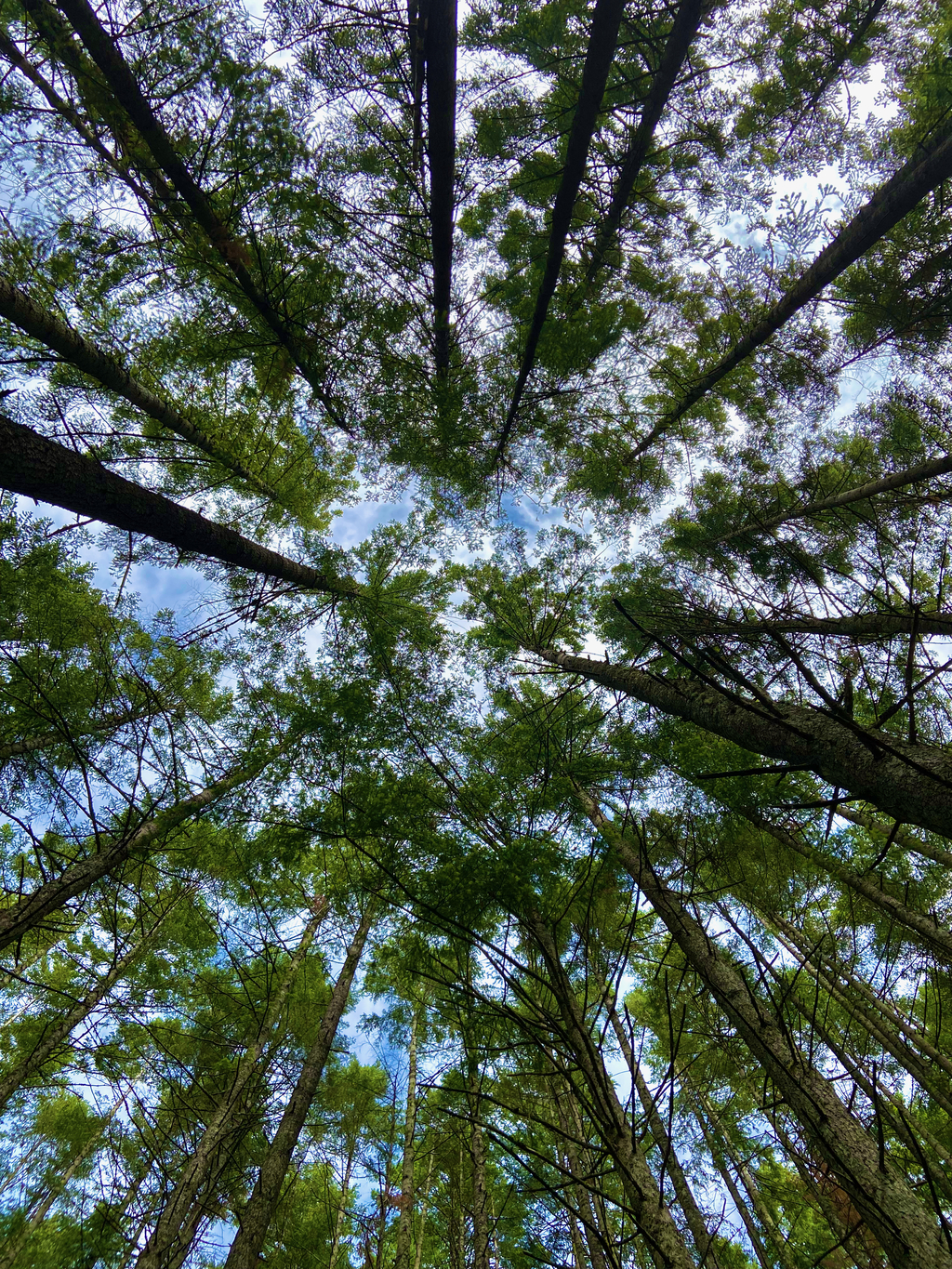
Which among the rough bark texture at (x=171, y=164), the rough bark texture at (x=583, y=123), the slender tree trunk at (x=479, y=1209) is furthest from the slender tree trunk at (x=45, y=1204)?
the rough bark texture at (x=583, y=123)

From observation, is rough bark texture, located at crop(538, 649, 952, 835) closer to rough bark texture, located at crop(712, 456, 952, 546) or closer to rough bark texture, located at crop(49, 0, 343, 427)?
rough bark texture, located at crop(712, 456, 952, 546)

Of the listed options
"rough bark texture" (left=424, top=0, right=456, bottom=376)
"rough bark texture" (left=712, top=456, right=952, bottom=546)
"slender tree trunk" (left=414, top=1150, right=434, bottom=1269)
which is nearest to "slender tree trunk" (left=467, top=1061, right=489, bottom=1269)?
"slender tree trunk" (left=414, top=1150, right=434, bottom=1269)

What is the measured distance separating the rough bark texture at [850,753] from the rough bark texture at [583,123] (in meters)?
4.11

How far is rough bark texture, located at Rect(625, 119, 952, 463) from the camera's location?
4.30 m

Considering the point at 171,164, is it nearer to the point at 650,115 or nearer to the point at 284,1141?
the point at 650,115

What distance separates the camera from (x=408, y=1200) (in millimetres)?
6863

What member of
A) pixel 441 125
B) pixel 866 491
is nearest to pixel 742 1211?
pixel 866 491

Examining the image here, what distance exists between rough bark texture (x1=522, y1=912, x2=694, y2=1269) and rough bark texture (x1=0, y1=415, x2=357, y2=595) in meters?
3.34

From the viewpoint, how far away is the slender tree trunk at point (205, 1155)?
99.2 inches

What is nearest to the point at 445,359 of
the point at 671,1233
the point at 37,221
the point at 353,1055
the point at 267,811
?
the point at 37,221

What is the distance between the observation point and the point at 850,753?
2.81 meters

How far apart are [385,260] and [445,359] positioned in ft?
5.02

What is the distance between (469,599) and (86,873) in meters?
7.02

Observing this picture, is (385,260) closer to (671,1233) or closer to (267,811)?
(267,811)
